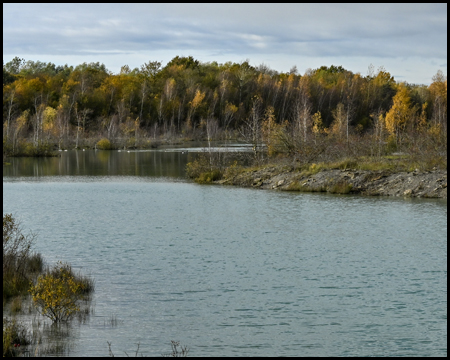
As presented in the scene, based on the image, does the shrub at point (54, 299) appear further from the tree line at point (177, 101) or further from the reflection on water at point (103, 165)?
the tree line at point (177, 101)

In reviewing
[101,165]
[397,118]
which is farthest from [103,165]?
[397,118]

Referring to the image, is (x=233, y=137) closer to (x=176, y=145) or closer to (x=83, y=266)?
(x=176, y=145)

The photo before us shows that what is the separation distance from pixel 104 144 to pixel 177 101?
26.6 metres

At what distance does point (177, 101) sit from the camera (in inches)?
4124

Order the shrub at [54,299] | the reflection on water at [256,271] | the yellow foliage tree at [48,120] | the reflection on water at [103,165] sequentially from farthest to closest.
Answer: the yellow foliage tree at [48,120], the reflection on water at [103,165], the shrub at [54,299], the reflection on water at [256,271]

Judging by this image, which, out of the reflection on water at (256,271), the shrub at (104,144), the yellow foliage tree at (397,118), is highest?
the yellow foliage tree at (397,118)

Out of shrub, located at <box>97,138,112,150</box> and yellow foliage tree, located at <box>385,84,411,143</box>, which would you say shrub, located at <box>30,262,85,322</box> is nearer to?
yellow foliage tree, located at <box>385,84,411,143</box>

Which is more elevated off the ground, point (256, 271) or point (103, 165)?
point (103, 165)

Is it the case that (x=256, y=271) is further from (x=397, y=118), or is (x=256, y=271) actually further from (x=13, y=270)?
(x=397, y=118)

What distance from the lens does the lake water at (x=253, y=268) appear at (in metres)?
11.6

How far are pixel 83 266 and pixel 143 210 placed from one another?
38.1ft

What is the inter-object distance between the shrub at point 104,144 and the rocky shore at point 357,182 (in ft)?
150

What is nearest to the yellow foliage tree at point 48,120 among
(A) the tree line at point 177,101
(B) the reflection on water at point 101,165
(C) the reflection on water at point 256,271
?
(A) the tree line at point 177,101

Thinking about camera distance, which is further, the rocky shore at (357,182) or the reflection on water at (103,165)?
the reflection on water at (103,165)
